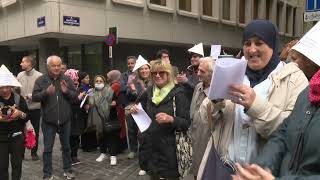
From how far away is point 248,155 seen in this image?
109 inches

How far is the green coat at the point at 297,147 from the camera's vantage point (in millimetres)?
2035

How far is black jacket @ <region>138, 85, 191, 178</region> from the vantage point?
4855mm

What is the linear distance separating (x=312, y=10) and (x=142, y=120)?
4.71 m

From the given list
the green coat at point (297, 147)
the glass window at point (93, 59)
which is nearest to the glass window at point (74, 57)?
the glass window at point (93, 59)

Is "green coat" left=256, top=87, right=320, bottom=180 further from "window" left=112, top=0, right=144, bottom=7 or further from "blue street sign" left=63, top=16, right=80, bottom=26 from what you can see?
"window" left=112, top=0, right=144, bottom=7

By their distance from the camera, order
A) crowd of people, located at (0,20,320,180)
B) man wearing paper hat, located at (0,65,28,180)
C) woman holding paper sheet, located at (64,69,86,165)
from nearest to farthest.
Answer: crowd of people, located at (0,20,320,180), man wearing paper hat, located at (0,65,28,180), woman holding paper sheet, located at (64,69,86,165)

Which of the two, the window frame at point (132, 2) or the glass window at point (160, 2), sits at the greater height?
the glass window at point (160, 2)

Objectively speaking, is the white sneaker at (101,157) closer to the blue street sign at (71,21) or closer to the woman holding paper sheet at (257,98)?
the woman holding paper sheet at (257,98)

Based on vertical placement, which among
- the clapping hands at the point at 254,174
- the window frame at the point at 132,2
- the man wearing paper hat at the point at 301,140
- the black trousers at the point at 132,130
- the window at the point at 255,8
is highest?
the window at the point at 255,8

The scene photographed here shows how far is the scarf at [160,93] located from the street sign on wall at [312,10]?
416 centimetres

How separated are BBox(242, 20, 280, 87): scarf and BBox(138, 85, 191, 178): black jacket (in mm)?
1983

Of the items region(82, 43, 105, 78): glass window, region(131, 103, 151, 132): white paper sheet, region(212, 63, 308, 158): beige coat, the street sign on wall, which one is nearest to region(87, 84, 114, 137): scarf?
region(131, 103, 151, 132): white paper sheet

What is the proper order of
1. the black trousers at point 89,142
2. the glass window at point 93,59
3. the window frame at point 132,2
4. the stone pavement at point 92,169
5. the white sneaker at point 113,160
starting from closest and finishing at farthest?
the stone pavement at point 92,169 → the white sneaker at point 113,160 → the black trousers at point 89,142 → the window frame at point 132,2 → the glass window at point 93,59

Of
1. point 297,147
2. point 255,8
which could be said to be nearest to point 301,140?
point 297,147
